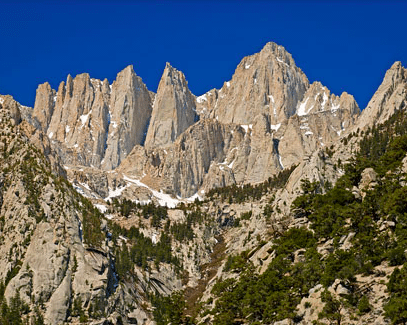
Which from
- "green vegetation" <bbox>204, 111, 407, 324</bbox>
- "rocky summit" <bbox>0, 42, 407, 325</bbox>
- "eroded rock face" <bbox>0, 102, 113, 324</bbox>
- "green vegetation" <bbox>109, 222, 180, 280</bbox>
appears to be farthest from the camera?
"green vegetation" <bbox>109, 222, 180, 280</bbox>

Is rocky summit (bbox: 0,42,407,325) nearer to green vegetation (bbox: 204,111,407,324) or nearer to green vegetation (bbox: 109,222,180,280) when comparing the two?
green vegetation (bbox: 204,111,407,324)

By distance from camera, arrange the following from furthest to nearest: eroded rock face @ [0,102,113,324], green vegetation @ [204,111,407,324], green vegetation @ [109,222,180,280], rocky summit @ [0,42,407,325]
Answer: green vegetation @ [109,222,180,280] → eroded rock face @ [0,102,113,324] → rocky summit @ [0,42,407,325] → green vegetation @ [204,111,407,324]

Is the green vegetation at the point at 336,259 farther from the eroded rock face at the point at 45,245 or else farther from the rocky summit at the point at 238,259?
the eroded rock face at the point at 45,245

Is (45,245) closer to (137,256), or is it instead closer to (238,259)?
(137,256)

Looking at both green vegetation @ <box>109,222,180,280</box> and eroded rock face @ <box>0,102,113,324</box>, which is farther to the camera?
green vegetation @ <box>109,222,180,280</box>

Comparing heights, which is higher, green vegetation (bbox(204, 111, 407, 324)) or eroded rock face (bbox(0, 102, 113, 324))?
eroded rock face (bbox(0, 102, 113, 324))

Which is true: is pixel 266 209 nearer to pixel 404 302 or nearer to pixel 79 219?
pixel 79 219

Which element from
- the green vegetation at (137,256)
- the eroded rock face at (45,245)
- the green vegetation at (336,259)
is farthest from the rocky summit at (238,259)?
the green vegetation at (137,256)

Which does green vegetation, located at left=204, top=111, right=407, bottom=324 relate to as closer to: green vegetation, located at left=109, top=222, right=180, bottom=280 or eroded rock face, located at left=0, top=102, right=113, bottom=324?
eroded rock face, located at left=0, top=102, right=113, bottom=324

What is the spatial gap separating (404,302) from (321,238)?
41.8 meters

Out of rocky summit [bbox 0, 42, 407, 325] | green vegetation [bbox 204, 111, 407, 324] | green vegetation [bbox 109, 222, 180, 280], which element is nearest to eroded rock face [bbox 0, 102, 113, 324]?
rocky summit [bbox 0, 42, 407, 325]

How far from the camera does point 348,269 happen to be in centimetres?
7175

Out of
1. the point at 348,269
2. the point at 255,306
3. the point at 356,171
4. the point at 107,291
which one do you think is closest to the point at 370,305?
the point at 348,269

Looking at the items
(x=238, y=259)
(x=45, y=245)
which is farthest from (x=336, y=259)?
(x=45, y=245)
